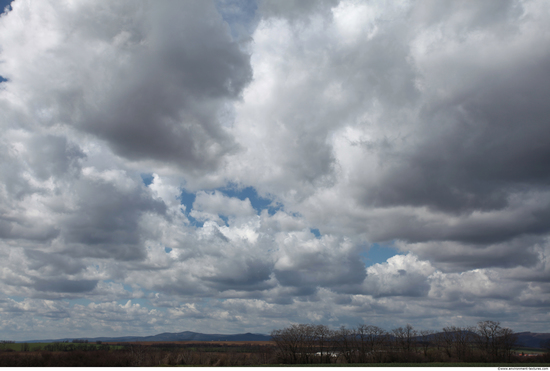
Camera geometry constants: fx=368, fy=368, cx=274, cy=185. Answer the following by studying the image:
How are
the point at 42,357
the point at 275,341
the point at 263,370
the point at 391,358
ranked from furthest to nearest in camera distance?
the point at 275,341 < the point at 42,357 < the point at 391,358 < the point at 263,370

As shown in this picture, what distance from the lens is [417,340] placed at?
19412cm

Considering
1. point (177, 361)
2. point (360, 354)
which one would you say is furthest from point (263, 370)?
point (360, 354)

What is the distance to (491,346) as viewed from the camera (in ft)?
549

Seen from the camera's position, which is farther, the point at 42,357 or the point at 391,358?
Answer: the point at 42,357

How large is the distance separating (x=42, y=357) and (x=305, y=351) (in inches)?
4686

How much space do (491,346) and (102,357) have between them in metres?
178

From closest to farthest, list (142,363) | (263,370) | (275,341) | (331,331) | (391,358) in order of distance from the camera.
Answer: (263,370), (142,363), (391,358), (275,341), (331,331)

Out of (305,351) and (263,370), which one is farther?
(305,351)

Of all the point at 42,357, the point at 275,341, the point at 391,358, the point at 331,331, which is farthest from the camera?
the point at 331,331

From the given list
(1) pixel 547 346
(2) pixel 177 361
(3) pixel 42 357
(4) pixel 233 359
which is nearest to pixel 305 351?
(4) pixel 233 359

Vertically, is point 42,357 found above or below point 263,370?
below

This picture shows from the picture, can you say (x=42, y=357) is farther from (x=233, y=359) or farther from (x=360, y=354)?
(x=360, y=354)

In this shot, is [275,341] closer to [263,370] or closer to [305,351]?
[305,351]

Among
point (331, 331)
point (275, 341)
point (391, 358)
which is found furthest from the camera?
point (331, 331)
